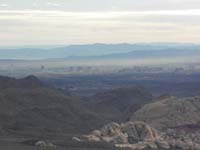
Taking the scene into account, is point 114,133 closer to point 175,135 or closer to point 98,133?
point 98,133

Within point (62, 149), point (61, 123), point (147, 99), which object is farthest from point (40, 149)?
point (147, 99)

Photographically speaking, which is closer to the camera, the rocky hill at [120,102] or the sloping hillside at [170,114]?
the sloping hillside at [170,114]

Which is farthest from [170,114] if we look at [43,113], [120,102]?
[120,102]

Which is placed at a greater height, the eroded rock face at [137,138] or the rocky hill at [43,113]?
the rocky hill at [43,113]

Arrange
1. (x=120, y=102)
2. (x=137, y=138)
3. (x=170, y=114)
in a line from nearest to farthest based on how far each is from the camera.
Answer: (x=137, y=138), (x=170, y=114), (x=120, y=102)

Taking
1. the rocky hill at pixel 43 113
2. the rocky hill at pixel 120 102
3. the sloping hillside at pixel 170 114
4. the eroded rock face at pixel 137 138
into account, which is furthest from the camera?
the rocky hill at pixel 120 102

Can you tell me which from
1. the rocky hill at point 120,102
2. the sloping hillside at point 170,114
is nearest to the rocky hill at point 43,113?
the rocky hill at point 120,102

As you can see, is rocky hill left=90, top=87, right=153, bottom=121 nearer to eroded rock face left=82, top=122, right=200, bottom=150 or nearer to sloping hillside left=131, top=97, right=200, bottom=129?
sloping hillside left=131, top=97, right=200, bottom=129

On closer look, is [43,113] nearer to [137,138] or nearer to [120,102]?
[137,138]

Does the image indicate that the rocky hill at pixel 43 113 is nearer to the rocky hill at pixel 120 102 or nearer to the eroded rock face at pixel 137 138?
the rocky hill at pixel 120 102
